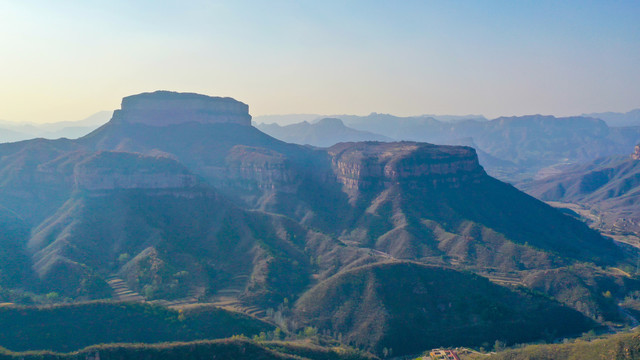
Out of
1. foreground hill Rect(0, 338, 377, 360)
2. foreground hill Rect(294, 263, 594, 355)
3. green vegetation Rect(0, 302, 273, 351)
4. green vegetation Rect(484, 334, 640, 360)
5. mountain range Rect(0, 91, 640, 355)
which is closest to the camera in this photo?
foreground hill Rect(0, 338, 377, 360)

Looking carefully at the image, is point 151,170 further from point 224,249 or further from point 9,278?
point 9,278

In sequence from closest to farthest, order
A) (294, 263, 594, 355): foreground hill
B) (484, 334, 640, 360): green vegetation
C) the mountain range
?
(484, 334, 640, 360): green vegetation → (294, 263, 594, 355): foreground hill → the mountain range

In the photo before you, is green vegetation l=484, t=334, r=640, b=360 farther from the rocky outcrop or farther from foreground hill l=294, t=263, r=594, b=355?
the rocky outcrop

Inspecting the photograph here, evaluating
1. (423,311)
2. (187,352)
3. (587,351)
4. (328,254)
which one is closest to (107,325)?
(187,352)

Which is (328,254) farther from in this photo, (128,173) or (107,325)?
(107,325)

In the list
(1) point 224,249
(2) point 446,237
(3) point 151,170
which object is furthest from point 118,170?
(2) point 446,237

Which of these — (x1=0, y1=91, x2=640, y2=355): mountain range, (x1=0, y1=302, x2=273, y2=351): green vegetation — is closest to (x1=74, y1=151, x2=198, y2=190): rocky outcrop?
(x1=0, y1=91, x2=640, y2=355): mountain range
